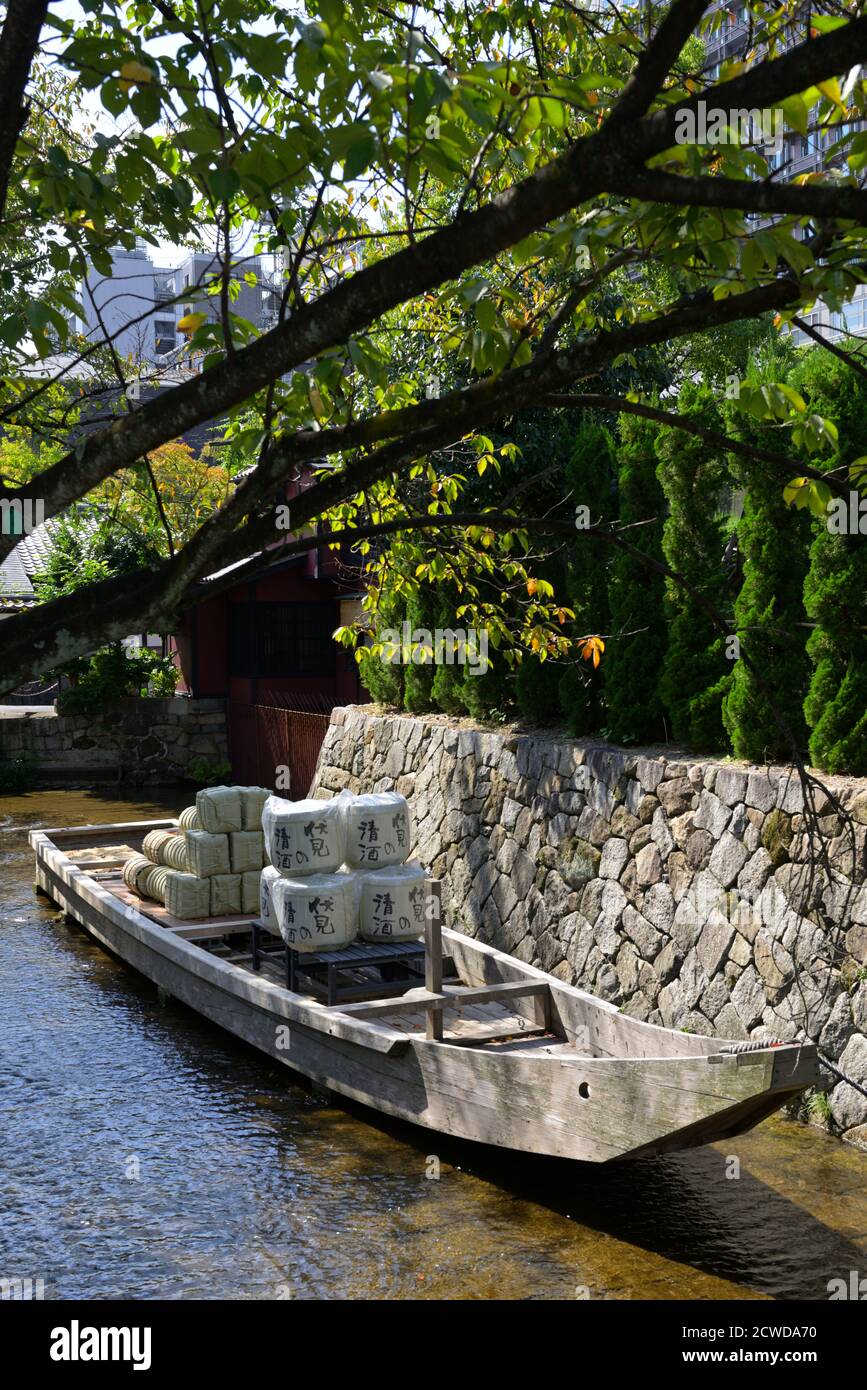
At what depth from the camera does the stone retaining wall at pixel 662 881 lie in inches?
308

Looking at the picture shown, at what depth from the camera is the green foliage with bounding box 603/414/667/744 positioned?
34.4 feet

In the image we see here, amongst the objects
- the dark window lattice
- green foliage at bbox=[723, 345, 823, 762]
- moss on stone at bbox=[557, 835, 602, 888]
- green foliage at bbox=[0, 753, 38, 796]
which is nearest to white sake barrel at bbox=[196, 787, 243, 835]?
moss on stone at bbox=[557, 835, 602, 888]

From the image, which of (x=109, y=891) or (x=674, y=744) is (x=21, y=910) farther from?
(x=674, y=744)

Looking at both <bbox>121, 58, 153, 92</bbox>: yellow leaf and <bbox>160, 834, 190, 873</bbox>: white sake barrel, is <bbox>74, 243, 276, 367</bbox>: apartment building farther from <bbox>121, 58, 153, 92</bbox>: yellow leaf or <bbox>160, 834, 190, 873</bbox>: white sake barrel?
<bbox>160, 834, 190, 873</bbox>: white sake barrel

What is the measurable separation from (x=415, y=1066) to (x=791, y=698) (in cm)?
378

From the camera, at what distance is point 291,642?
24359mm

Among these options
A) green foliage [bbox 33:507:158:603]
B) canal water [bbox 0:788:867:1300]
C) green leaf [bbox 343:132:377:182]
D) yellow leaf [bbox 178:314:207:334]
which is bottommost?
canal water [bbox 0:788:867:1300]

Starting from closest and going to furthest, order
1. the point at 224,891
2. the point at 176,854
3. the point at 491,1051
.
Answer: the point at 491,1051 < the point at 224,891 < the point at 176,854

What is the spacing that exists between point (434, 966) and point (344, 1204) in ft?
5.16

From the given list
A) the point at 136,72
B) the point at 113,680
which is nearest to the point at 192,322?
the point at 136,72

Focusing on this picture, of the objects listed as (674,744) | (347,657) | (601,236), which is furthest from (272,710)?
(601,236)

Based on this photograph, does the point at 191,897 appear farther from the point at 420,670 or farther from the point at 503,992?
the point at 420,670

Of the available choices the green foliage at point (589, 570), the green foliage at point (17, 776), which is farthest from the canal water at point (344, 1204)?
the green foliage at point (17, 776)

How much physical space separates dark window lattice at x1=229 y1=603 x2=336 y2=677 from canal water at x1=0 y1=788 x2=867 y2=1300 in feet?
49.0
